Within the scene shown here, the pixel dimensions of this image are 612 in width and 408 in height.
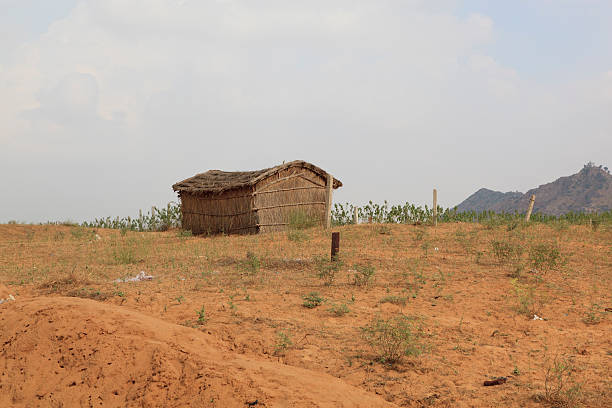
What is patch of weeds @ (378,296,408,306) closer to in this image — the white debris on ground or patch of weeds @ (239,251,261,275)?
patch of weeds @ (239,251,261,275)

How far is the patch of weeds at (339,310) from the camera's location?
6.05m

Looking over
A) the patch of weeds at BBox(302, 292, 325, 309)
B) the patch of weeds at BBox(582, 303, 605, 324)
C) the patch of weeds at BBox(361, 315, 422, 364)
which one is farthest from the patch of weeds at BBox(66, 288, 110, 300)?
the patch of weeds at BBox(582, 303, 605, 324)

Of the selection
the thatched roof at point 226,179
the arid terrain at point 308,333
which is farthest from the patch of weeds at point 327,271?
the thatched roof at point 226,179

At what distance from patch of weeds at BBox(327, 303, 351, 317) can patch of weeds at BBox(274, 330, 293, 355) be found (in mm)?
1068

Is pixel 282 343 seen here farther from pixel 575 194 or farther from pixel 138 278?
pixel 575 194

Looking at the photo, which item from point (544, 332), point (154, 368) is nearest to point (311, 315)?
point (154, 368)

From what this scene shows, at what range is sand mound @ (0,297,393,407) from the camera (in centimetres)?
356

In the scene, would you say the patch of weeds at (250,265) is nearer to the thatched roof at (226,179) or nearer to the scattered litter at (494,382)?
the scattered litter at (494,382)

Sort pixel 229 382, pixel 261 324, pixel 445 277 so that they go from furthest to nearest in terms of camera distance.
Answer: pixel 445 277, pixel 261 324, pixel 229 382

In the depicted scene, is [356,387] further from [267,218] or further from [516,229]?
[267,218]

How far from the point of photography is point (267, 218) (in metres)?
17.4

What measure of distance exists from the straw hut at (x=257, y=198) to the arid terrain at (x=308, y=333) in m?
7.05

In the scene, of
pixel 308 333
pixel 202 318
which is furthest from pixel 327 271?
pixel 202 318

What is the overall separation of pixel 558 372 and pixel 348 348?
202cm
